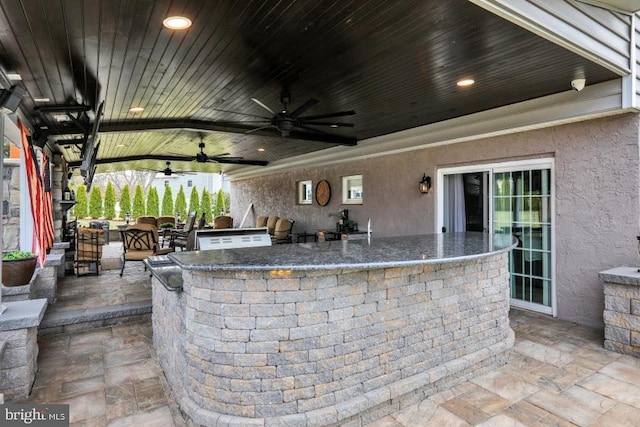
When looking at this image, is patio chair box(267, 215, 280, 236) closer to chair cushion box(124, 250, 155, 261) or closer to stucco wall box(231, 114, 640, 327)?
chair cushion box(124, 250, 155, 261)

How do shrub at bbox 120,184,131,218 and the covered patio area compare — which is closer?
the covered patio area

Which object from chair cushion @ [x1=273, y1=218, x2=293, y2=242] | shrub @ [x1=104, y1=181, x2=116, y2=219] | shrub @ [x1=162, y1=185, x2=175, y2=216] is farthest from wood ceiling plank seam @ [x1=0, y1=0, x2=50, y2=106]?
shrub @ [x1=162, y1=185, x2=175, y2=216]

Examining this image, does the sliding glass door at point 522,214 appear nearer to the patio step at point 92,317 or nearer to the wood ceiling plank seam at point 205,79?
the wood ceiling plank seam at point 205,79

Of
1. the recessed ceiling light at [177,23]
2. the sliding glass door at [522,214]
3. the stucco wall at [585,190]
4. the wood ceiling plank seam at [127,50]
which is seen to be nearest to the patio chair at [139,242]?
the wood ceiling plank seam at [127,50]

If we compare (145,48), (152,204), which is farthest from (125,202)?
(145,48)

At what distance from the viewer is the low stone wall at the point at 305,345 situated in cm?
227

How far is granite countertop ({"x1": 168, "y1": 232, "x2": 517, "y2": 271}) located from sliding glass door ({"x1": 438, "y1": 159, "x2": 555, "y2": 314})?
1.97m

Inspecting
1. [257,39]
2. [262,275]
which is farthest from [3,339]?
[257,39]

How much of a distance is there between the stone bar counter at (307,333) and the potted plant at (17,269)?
2434mm

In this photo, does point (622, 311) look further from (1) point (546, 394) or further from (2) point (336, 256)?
(2) point (336, 256)

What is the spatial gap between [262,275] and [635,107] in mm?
3979

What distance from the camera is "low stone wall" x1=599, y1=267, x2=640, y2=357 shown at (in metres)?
3.50

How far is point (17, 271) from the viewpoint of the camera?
413 cm

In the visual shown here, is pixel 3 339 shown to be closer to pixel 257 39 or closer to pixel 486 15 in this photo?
pixel 257 39
